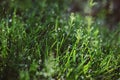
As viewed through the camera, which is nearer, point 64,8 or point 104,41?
point 104,41

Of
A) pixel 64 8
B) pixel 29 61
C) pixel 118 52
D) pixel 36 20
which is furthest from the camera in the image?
pixel 64 8

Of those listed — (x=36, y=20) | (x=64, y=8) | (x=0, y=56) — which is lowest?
(x=0, y=56)

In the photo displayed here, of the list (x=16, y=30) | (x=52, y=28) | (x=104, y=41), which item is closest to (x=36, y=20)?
(x=52, y=28)

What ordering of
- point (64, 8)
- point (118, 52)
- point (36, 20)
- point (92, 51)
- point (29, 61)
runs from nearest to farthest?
point (29, 61), point (92, 51), point (118, 52), point (36, 20), point (64, 8)

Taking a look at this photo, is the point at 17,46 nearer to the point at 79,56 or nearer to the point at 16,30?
the point at 16,30

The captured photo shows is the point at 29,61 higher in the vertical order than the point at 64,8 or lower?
lower

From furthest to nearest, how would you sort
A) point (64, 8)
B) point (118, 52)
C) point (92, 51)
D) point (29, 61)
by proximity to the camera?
1. point (64, 8)
2. point (118, 52)
3. point (92, 51)
4. point (29, 61)

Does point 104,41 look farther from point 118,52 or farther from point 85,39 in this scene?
point 85,39

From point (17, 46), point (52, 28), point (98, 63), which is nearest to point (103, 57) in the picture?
point (98, 63)

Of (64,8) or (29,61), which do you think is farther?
(64,8)
